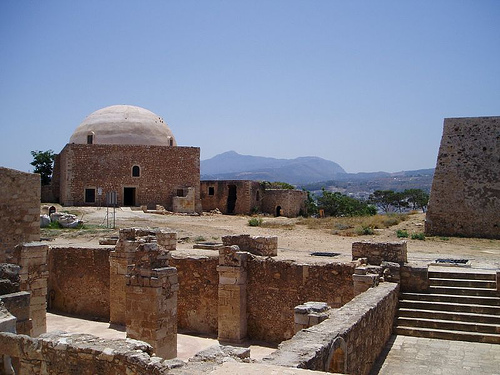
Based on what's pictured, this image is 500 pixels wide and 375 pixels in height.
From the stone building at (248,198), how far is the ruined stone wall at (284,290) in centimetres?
2530

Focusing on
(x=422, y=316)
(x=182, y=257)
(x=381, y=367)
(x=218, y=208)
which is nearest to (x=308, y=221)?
(x=218, y=208)

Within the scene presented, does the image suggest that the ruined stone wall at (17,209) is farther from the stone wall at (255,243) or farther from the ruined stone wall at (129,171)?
the ruined stone wall at (129,171)

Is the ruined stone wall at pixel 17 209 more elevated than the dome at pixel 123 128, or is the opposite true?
the dome at pixel 123 128

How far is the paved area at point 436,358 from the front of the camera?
841 cm

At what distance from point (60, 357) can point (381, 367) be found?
211 inches

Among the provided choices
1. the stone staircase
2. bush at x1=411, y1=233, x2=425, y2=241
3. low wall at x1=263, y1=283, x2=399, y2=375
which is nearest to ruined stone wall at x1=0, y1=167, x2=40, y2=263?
low wall at x1=263, y1=283, x2=399, y2=375

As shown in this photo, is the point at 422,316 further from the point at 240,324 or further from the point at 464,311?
the point at 240,324

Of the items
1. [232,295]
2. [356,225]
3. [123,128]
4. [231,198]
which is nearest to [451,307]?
[232,295]

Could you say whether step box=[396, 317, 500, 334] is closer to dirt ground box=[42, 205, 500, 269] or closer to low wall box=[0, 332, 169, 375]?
dirt ground box=[42, 205, 500, 269]

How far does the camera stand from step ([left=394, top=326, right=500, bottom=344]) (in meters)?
9.89

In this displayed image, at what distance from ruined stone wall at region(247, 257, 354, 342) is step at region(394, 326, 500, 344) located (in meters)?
1.42

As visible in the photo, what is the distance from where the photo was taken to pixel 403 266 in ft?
38.4

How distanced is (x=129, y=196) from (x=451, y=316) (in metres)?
28.6

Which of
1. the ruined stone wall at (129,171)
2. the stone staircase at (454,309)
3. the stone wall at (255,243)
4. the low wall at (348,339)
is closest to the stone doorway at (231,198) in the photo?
the ruined stone wall at (129,171)
